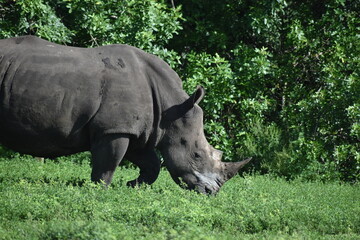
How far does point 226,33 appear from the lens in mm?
15875

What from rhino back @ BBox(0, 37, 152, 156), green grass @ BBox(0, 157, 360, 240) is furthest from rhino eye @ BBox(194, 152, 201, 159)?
rhino back @ BBox(0, 37, 152, 156)

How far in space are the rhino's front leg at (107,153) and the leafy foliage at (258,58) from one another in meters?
4.35

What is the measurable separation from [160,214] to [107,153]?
6.84ft

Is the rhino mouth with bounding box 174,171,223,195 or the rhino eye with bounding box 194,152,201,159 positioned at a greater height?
the rhino eye with bounding box 194,152,201,159

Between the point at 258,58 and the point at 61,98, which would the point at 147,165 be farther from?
the point at 258,58

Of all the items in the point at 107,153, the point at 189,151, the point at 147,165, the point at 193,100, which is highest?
the point at 193,100

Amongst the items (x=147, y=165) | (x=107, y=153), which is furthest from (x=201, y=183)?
(x=107, y=153)

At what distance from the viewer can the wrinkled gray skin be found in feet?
32.0

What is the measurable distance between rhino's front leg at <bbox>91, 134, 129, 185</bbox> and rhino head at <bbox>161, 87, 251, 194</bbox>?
745 millimetres

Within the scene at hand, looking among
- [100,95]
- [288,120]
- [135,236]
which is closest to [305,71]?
[288,120]

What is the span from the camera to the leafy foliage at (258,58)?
46.1ft

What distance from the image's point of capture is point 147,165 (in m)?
10.8

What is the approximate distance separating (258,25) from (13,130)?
21.9 ft

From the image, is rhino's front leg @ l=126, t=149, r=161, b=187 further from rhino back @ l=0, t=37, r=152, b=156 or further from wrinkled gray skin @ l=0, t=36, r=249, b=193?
rhino back @ l=0, t=37, r=152, b=156
